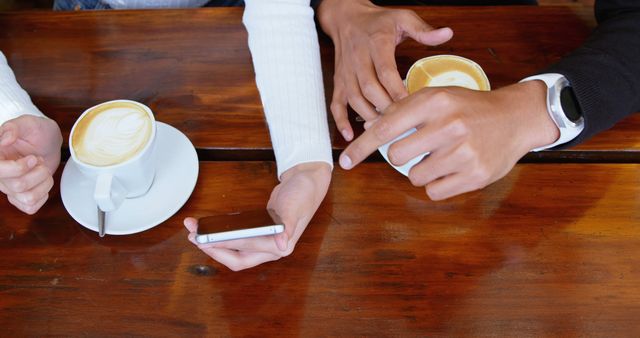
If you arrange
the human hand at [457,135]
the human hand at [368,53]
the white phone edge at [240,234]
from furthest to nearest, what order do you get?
1. the human hand at [368,53]
2. the human hand at [457,135]
3. the white phone edge at [240,234]

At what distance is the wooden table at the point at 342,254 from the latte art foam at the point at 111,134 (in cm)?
11

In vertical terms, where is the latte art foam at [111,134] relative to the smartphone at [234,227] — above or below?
above

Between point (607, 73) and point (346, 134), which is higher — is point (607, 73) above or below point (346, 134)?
above

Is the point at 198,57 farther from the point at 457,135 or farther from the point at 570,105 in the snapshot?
the point at 570,105

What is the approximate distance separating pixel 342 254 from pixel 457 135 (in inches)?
9.1

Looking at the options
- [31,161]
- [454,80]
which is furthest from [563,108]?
[31,161]

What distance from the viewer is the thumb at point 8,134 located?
0.70 meters

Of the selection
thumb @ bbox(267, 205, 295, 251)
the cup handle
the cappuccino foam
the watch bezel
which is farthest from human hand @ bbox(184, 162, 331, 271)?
the watch bezel

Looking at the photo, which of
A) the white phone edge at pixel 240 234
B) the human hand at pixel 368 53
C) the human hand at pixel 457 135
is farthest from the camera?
the human hand at pixel 368 53

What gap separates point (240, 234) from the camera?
0.59 metres

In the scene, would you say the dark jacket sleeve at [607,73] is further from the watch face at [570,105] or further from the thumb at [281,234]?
the thumb at [281,234]

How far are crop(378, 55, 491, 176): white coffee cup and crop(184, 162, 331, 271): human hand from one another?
0.41 ft

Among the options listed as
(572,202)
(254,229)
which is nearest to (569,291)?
(572,202)

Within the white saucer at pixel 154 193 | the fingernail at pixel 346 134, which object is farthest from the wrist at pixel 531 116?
the white saucer at pixel 154 193
